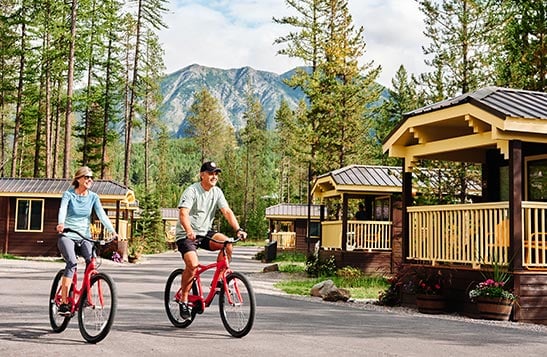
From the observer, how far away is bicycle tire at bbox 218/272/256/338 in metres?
7.63

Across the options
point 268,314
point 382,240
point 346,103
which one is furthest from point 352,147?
point 268,314

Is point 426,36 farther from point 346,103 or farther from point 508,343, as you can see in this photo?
point 508,343

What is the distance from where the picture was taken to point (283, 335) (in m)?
8.16

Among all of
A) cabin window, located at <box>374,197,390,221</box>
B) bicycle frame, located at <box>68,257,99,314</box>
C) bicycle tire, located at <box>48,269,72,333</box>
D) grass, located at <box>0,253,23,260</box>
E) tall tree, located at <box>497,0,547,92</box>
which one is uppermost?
tall tree, located at <box>497,0,547,92</box>

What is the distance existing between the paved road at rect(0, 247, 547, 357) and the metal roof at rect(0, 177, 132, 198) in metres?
20.4

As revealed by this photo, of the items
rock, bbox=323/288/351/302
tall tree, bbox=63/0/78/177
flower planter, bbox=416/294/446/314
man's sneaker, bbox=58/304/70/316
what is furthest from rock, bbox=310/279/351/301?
tall tree, bbox=63/0/78/177

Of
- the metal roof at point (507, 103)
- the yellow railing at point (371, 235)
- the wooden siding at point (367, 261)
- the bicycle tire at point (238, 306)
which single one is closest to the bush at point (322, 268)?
the wooden siding at point (367, 261)

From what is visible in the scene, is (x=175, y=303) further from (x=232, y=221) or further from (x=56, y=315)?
(x=56, y=315)

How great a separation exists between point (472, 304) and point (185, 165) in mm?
155092

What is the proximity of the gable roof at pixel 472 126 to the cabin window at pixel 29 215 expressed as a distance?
A: 2173cm

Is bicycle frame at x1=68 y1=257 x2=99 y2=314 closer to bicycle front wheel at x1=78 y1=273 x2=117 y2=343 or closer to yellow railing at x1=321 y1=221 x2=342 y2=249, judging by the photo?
bicycle front wheel at x1=78 y1=273 x2=117 y2=343

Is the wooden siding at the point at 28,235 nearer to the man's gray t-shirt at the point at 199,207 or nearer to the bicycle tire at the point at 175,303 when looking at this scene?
the bicycle tire at the point at 175,303

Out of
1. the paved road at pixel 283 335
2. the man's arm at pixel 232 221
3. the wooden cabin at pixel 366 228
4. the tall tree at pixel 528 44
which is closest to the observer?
the paved road at pixel 283 335

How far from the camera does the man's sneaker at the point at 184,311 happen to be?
8250 millimetres
